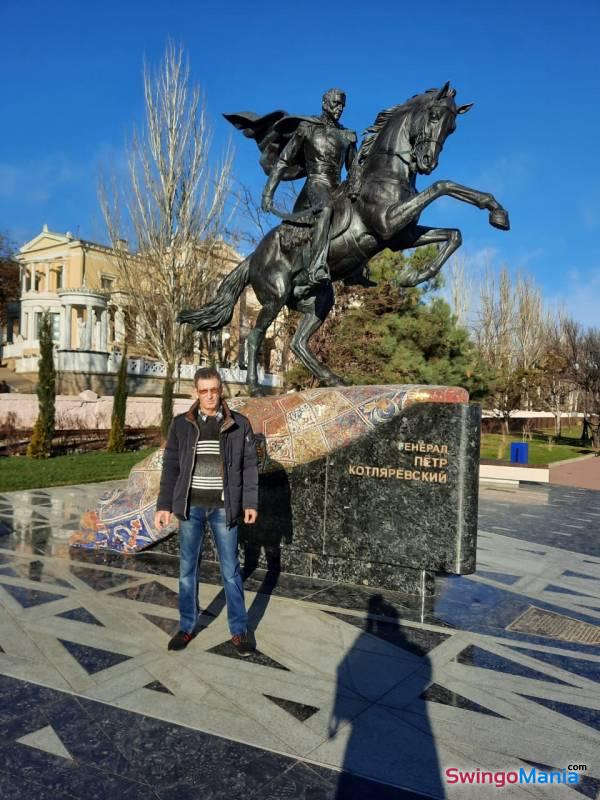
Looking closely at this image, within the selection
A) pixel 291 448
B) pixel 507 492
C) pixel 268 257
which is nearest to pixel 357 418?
pixel 291 448

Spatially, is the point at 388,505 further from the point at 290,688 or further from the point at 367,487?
the point at 290,688

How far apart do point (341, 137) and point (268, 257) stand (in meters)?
1.49

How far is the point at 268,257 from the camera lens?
6926mm

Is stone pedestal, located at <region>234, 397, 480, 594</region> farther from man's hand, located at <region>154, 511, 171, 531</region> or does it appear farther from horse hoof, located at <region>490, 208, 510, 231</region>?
man's hand, located at <region>154, 511, 171, 531</region>

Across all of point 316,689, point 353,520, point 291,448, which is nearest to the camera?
point 316,689

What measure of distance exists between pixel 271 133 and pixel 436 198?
2288 millimetres

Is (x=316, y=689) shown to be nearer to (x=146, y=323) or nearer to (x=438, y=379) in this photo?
(x=438, y=379)

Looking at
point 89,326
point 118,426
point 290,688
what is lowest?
point 290,688

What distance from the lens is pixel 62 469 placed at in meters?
14.7

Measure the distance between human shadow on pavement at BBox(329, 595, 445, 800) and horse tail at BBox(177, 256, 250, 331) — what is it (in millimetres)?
4256

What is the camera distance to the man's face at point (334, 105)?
6.40 metres

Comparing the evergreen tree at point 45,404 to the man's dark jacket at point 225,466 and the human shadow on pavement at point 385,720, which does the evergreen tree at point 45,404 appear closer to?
the man's dark jacket at point 225,466

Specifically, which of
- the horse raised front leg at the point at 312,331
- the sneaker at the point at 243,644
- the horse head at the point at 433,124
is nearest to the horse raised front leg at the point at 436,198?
the horse head at the point at 433,124

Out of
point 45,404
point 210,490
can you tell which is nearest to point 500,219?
point 210,490
